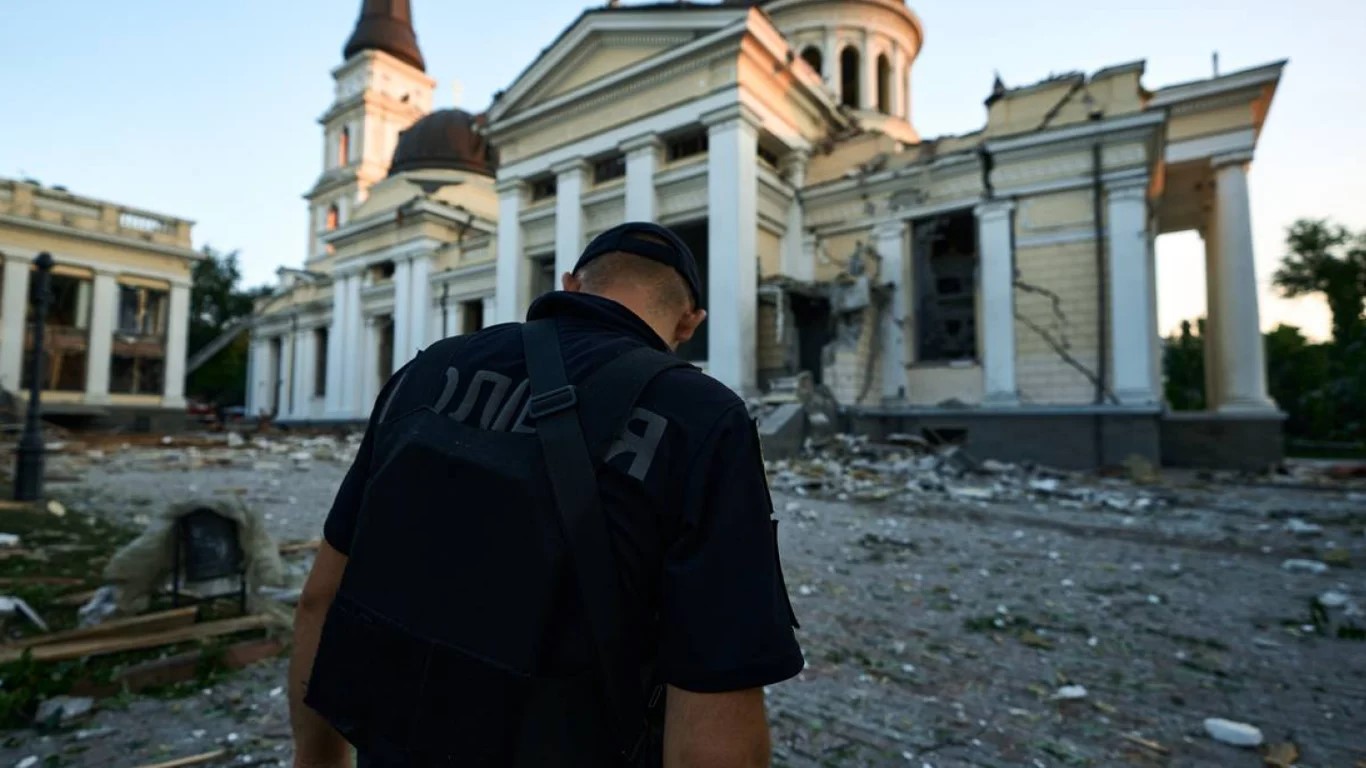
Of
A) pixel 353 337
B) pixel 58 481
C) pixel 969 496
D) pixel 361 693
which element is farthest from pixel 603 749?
pixel 353 337

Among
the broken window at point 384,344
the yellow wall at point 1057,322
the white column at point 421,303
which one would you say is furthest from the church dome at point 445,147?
the yellow wall at point 1057,322

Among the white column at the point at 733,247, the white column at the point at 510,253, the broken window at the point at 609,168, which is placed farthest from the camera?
the white column at the point at 510,253

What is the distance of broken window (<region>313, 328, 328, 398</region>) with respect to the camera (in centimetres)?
3053

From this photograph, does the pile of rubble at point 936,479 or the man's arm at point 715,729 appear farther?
the pile of rubble at point 936,479

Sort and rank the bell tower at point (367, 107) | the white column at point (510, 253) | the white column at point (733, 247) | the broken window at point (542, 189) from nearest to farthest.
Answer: the white column at point (733, 247)
the white column at point (510, 253)
the broken window at point (542, 189)
the bell tower at point (367, 107)

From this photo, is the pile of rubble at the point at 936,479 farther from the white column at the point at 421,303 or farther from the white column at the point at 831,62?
the white column at the point at 421,303

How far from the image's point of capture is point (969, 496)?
8.59 meters

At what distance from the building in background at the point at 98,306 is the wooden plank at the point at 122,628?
3054 centimetres

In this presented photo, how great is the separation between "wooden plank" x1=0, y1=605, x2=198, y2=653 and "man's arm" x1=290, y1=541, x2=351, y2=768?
2722 mm

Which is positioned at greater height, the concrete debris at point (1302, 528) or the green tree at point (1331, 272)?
the green tree at point (1331, 272)

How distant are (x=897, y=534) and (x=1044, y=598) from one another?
204cm

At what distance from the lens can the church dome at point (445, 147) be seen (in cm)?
2998

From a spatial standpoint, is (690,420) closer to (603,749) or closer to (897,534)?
(603,749)

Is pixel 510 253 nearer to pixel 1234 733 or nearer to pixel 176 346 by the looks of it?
pixel 176 346
